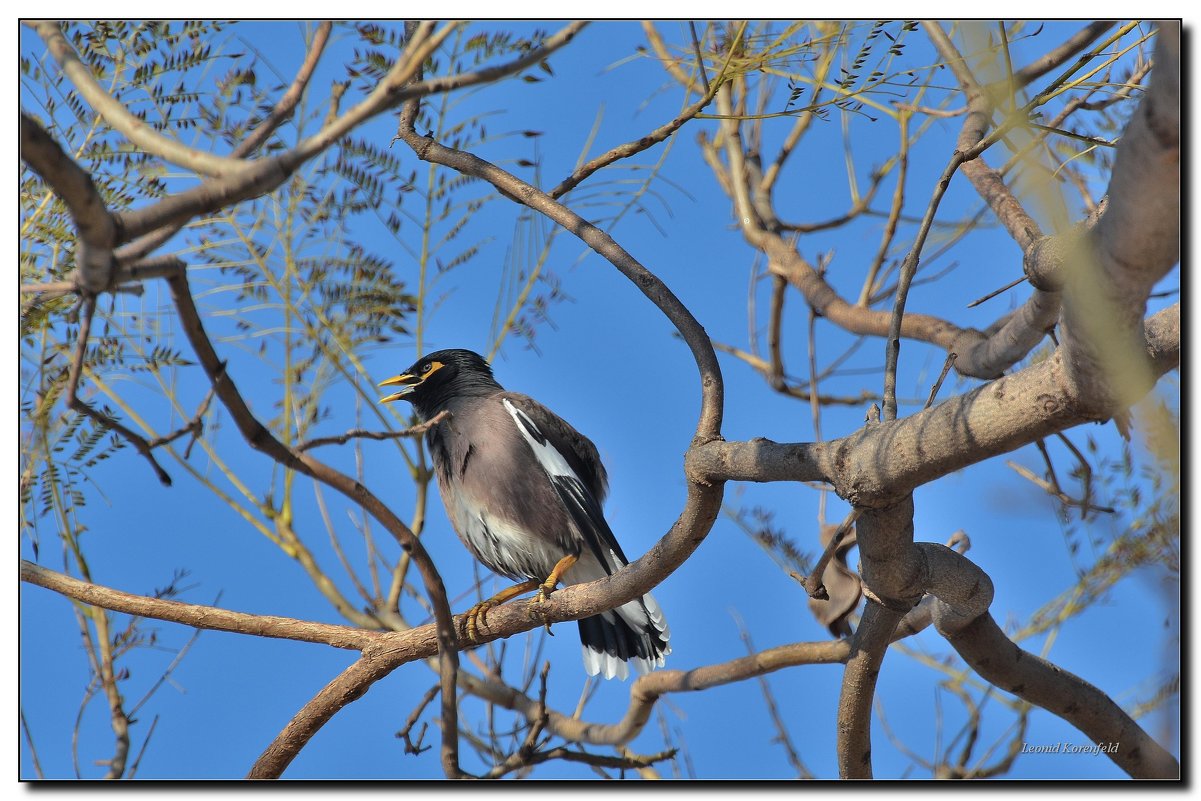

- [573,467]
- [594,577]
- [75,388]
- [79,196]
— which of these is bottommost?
[75,388]

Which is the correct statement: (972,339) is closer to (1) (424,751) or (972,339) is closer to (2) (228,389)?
(1) (424,751)

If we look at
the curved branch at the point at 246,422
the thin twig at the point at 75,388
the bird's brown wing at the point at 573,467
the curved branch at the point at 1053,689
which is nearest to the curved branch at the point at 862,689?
the curved branch at the point at 1053,689

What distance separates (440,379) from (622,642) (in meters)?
1.02

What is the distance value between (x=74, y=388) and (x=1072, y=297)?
119 cm

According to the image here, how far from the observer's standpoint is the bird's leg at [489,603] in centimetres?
260

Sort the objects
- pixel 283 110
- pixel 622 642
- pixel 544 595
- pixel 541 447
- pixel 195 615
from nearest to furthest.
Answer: pixel 283 110, pixel 195 615, pixel 544 595, pixel 541 447, pixel 622 642

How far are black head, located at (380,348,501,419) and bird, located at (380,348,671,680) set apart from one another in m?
0.03

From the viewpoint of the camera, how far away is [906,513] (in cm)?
173

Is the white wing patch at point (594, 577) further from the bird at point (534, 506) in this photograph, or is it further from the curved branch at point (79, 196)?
the curved branch at point (79, 196)

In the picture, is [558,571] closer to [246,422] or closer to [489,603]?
[489,603]

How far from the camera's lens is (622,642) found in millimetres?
3094

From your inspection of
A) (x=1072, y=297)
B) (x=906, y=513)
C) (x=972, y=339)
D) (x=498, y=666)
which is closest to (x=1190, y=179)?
(x=1072, y=297)

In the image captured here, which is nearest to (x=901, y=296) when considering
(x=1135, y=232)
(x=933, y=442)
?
(x=933, y=442)

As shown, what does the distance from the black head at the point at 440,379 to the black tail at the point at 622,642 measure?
0.80m
